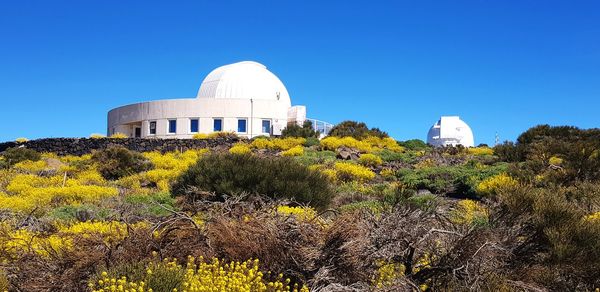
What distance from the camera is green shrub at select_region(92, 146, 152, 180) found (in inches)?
686

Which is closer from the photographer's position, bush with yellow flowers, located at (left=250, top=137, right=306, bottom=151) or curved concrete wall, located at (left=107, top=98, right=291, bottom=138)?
bush with yellow flowers, located at (left=250, top=137, right=306, bottom=151)

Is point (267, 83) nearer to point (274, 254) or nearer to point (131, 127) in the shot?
point (131, 127)

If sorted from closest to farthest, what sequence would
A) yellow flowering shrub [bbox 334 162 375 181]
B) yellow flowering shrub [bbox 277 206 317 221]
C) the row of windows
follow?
yellow flowering shrub [bbox 277 206 317 221] < yellow flowering shrub [bbox 334 162 375 181] < the row of windows

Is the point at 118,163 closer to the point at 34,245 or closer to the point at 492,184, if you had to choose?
the point at 492,184

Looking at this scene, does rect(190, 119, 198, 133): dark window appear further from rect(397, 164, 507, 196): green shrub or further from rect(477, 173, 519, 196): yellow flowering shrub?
rect(477, 173, 519, 196): yellow flowering shrub

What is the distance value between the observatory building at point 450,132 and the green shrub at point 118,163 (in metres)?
33.9

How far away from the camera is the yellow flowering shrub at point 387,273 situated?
4.69 meters

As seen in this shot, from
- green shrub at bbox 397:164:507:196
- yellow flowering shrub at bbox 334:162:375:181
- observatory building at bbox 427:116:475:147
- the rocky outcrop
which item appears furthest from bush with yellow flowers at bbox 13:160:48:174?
observatory building at bbox 427:116:475:147

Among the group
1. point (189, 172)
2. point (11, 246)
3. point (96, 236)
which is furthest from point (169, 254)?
point (189, 172)

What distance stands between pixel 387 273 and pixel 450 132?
46.5 meters

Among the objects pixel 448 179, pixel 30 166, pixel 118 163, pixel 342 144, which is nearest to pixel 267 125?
pixel 342 144

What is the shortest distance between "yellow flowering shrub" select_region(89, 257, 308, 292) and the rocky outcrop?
20.6 metres

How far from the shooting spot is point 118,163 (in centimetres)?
1783

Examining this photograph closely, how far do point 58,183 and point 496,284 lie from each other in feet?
41.0
